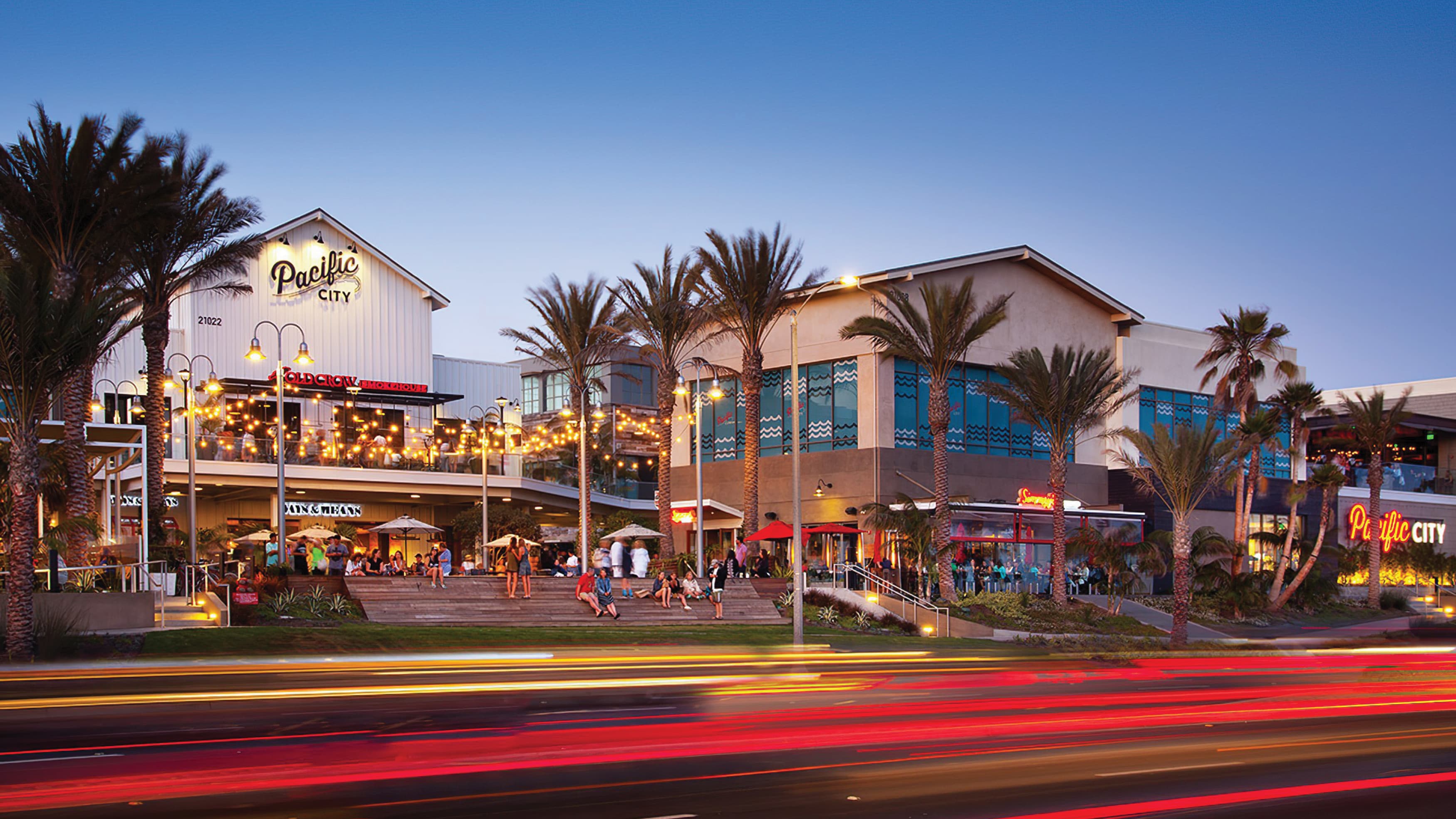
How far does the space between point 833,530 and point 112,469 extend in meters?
23.6

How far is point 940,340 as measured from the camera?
1554 inches

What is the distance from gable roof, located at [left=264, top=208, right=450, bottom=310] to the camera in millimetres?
56781

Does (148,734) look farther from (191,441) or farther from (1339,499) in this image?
(1339,499)

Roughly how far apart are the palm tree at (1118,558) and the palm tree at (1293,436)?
632 cm

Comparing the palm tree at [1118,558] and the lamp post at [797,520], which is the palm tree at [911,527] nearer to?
the palm tree at [1118,558]

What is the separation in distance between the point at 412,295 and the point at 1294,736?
5087 centimetres

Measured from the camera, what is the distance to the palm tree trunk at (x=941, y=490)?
3872 centimetres

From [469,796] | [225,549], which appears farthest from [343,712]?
[225,549]

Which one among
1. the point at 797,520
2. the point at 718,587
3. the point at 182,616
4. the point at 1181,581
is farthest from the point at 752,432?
the point at 182,616

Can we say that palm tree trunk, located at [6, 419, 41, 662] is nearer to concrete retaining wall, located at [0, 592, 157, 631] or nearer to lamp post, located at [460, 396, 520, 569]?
concrete retaining wall, located at [0, 592, 157, 631]

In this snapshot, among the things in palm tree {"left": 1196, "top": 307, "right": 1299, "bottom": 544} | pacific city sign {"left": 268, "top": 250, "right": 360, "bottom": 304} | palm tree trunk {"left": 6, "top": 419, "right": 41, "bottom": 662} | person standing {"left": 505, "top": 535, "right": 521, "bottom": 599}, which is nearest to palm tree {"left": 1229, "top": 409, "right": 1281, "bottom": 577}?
palm tree {"left": 1196, "top": 307, "right": 1299, "bottom": 544}

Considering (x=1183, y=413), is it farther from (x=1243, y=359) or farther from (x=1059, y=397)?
(x=1059, y=397)

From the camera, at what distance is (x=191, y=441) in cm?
3578

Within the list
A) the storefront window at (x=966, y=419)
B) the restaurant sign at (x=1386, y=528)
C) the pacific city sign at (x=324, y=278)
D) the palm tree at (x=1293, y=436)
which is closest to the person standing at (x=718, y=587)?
the storefront window at (x=966, y=419)
